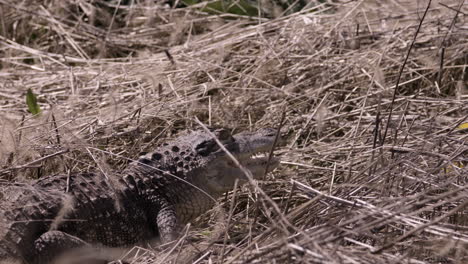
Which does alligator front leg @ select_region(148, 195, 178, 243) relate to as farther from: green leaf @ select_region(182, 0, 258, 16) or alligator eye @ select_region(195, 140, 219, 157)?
green leaf @ select_region(182, 0, 258, 16)

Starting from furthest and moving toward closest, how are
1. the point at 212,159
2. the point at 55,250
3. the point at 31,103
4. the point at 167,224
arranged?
the point at 31,103
the point at 212,159
the point at 167,224
the point at 55,250

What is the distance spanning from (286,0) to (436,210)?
309cm

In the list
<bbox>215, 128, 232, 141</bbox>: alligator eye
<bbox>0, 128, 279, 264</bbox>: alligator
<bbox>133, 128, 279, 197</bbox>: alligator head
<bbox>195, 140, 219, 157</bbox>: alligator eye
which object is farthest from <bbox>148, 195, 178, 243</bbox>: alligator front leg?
<bbox>215, 128, 232, 141</bbox>: alligator eye

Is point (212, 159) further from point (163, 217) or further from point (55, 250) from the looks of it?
point (55, 250)

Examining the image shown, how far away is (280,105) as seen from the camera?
13.9ft

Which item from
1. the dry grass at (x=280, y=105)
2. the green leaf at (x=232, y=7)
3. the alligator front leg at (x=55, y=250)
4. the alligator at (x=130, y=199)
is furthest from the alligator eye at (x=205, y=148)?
the green leaf at (x=232, y=7)

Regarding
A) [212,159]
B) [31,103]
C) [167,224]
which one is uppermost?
[31,103]

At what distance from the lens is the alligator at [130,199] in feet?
9.45

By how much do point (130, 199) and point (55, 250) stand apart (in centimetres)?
53

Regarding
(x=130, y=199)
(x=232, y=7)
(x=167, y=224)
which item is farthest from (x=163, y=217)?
(x=232, y=7)

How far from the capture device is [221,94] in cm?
446

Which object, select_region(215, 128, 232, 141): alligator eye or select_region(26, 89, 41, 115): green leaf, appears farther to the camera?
select_region(26, 89, 41, 115): green leaf

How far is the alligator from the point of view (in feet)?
9.45

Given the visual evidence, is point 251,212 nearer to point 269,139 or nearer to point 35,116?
point 269,139
